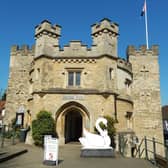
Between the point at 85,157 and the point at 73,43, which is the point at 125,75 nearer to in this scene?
the point at 73,43

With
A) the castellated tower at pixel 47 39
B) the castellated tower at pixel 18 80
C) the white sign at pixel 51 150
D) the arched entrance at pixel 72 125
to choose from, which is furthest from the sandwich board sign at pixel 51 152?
the castellated tower at pixel 18 80

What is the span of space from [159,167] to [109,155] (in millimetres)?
2752

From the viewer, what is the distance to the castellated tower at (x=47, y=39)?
57.6 feet

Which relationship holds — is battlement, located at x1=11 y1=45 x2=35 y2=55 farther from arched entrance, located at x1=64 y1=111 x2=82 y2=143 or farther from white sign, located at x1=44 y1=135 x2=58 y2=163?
white sign, located at x1=44 y1=135 x2=58 y2=163

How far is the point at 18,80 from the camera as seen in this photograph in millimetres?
23141

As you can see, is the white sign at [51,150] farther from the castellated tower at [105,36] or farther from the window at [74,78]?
the castellated tower at [105,36]

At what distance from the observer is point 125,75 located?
1986 cm

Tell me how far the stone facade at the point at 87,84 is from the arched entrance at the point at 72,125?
3.5 inches

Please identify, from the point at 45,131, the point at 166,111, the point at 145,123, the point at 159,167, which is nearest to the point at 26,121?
the point at 45,131

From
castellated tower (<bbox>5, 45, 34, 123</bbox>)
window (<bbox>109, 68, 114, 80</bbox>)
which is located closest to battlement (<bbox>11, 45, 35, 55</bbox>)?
castellated tower (<bbox>5, 45, 34, 123</bbox>)

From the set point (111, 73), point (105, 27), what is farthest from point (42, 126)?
point (105, 27)

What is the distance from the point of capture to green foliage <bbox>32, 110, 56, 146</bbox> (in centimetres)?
1509

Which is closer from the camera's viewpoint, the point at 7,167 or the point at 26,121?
the point at 7,167

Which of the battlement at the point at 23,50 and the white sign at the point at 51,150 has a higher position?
the battlement at the point at 23,50
